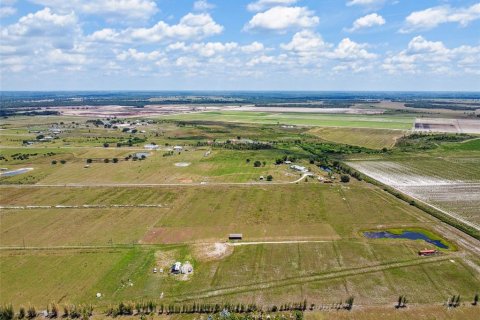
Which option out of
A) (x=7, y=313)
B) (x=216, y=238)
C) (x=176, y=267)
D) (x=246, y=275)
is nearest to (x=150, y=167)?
(x=216, y=238)

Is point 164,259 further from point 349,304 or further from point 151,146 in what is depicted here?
point 151,146

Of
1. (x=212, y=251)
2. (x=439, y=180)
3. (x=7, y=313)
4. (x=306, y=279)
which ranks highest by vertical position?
(x=439, y=180)

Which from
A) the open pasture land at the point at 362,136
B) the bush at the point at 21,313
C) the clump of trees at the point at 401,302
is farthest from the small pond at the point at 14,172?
the open pasture land at the point at 362,136

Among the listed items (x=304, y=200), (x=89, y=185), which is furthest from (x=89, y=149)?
(x=304, y=200)

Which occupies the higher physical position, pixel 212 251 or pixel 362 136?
pixel 362 136

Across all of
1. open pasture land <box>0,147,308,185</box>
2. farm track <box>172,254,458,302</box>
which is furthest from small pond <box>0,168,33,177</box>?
farm track <box>172,254,458,302</box>

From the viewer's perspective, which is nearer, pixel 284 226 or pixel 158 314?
pixel 158 314

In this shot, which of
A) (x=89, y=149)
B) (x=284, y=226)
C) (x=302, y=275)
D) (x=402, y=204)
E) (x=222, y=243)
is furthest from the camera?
(x=89, y=149)

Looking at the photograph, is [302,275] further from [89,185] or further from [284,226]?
[89,185]
